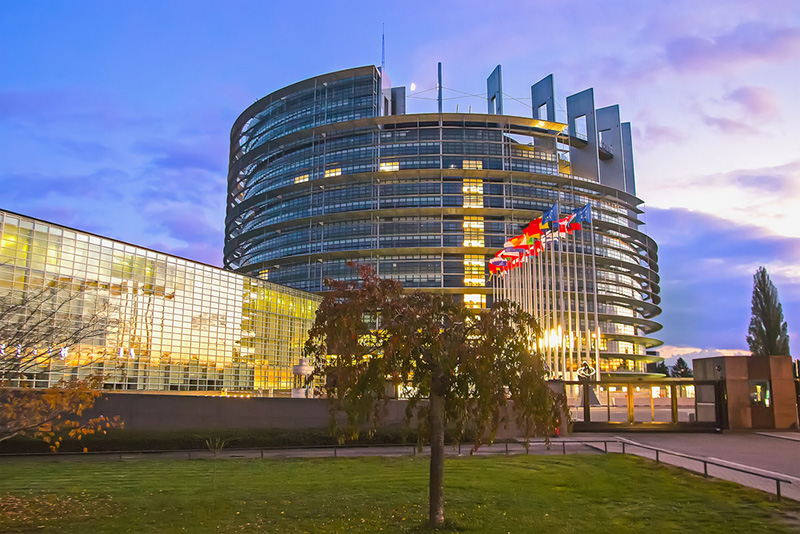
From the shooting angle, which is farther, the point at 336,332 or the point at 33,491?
the point at 33,491

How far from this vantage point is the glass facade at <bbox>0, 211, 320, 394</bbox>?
133 ft

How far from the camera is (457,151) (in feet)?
382

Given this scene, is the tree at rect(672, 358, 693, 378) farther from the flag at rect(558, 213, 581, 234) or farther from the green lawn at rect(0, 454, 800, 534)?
the green lawn at rect(0, 454, 800, 534)

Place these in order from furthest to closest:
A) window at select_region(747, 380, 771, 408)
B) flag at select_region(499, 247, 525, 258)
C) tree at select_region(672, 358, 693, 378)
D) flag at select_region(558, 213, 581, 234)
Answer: tree at select_region(672, 358, 693, 378) → flag at select_region(499, 247, 525, 258) → flag at select_region(558, 213, 581, 234) → window at select_region(747, 380, 771, 408)

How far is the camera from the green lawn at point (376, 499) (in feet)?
44.8

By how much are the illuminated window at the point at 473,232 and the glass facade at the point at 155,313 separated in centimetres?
4884

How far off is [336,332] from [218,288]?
160ft

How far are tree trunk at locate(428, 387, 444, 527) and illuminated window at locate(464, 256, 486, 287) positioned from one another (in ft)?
330

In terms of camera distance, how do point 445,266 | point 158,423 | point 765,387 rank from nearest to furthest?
point 158,423 < point 765,387 < point 445,266

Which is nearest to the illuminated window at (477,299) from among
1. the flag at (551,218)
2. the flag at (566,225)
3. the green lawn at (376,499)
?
the flag at (551,218)

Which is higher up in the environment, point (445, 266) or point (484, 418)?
point (445, 266)

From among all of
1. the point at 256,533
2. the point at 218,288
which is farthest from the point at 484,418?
the point at 218,288

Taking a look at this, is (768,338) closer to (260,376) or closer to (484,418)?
(260,376)

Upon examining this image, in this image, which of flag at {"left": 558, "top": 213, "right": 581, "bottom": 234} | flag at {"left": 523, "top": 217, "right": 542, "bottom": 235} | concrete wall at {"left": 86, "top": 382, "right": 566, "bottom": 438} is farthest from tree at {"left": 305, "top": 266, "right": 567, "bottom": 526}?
flag at {"left": 523, "top": 217, "right": 542, "bottom": 235}
